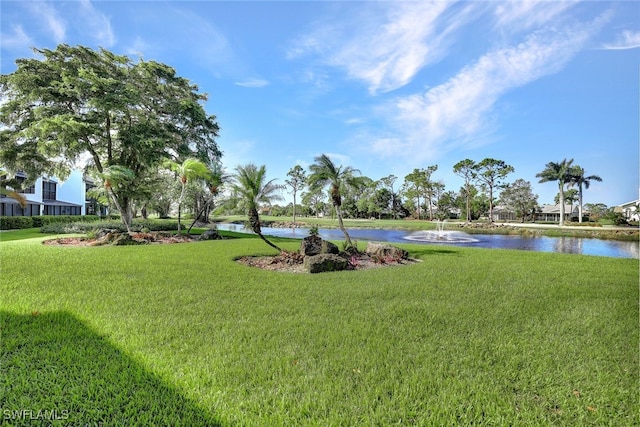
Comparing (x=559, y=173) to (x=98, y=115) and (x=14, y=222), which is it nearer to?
(x=98, y=115)

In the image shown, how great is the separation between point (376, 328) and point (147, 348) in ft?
10.1

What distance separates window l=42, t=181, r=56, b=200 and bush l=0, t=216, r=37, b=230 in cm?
1851

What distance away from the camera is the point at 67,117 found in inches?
683

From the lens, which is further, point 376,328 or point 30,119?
point 30,119

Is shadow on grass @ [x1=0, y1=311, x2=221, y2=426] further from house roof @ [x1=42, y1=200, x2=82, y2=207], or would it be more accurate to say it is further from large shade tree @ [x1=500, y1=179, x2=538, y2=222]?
large shade tree @ [x1=500, y1=179, x2=538, y2=222]

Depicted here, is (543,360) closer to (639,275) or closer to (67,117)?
(639,275)

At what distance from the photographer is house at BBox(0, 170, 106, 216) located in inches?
1262

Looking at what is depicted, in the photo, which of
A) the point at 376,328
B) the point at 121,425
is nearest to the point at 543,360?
the point at 376,328

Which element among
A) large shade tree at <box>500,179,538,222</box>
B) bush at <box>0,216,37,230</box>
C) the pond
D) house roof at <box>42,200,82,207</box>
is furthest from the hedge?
large shade tree at <box>500,179,538,222</box>

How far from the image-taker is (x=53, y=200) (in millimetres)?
40344

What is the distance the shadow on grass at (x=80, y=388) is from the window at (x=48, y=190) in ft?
154

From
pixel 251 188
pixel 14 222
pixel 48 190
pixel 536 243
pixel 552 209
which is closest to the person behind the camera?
pixel 251 188

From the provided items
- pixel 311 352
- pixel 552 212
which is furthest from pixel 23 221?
pixel 552 212

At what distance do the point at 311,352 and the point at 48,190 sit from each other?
5068 centimetres
